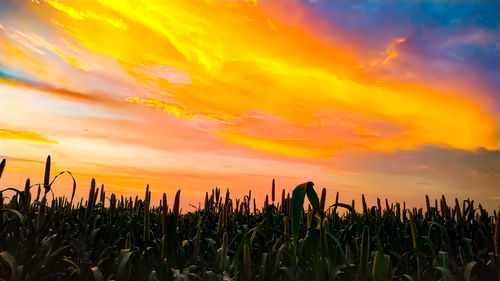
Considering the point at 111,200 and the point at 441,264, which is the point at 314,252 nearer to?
the point at 441,264

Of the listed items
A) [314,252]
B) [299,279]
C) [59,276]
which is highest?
[314,252]

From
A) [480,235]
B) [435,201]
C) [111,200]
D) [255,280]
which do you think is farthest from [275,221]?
[435,201]

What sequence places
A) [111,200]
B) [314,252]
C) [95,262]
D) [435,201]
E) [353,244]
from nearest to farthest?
1. [314,252]
2. [95,262]
3. [353,244]
4. [111,200]
5. [435,201]

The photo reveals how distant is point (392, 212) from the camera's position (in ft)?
34.8

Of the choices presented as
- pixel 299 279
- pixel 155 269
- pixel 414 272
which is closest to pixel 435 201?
pixel 414 272

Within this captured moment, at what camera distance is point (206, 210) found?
10.2m

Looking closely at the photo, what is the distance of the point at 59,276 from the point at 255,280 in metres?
2.49

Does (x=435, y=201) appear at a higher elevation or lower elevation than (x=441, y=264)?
higher

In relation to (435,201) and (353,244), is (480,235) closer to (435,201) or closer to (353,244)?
(353,244)

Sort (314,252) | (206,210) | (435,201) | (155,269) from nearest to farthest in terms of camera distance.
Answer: (314,252) < (155,269) < (435,201) < (206,210)

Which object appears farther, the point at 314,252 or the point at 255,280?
the point at 255,280

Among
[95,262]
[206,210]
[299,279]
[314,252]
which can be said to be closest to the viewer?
[314,252]

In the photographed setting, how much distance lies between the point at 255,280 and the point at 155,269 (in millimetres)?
1194

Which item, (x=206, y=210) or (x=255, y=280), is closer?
(x=255, y=280)
